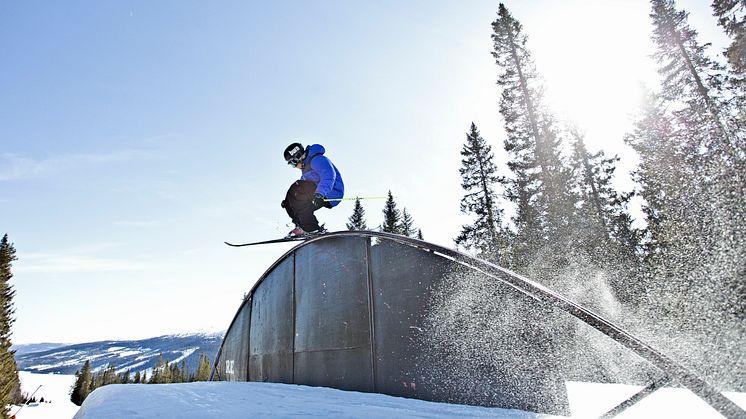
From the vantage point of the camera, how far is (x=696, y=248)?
30.2 feet

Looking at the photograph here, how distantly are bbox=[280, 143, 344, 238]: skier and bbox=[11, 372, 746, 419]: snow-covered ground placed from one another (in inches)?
111

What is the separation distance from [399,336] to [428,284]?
26.4 inches

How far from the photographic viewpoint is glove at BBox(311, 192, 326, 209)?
5.68 m

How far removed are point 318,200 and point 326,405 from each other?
3144 millimetres

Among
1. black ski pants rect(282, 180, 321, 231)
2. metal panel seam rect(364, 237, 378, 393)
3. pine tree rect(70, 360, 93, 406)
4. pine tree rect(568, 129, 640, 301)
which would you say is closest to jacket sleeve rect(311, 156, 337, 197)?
black ski pants rect(282, 180, 321, 231)

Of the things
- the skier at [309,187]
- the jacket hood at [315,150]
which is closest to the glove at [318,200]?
the skier at [309,187]

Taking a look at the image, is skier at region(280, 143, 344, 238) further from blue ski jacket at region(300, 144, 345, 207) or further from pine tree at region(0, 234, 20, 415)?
pine tree at region(0, 234, 20, 415)

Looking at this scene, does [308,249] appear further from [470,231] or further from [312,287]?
[470,231]

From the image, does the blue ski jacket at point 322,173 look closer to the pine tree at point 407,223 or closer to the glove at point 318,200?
the glove at point 318,200

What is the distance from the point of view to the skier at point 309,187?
592cm

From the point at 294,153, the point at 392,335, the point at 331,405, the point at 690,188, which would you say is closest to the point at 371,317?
the point at 392,335

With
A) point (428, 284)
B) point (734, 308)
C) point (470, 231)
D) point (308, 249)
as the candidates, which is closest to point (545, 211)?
point (470, 231)

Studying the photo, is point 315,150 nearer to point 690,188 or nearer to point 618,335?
point 618,335

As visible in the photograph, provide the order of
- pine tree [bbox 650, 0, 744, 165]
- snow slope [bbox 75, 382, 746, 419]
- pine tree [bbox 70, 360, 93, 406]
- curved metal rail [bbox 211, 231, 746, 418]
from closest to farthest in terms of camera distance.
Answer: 1. curved metal rail [bbox 211, 231, 746, 418]
2. snow slope [bbox 75, 382, 746, 419]
3. pine tree [bbox 650, 0, 744, 165]
4. pine tree [bbox 70, 360, 93, 406]
